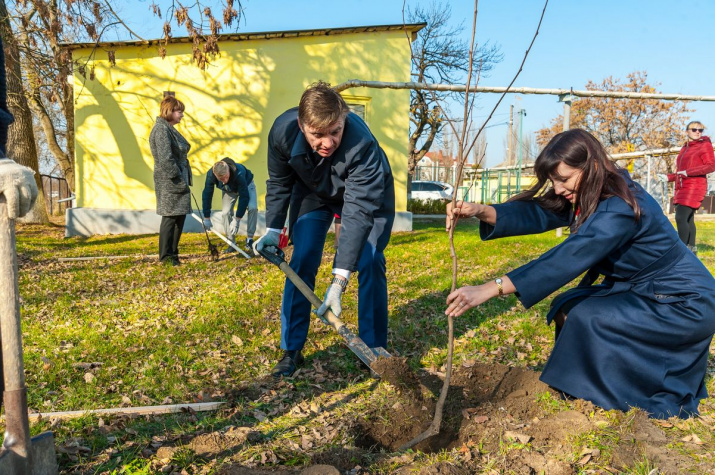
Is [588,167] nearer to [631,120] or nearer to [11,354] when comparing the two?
[11,354]

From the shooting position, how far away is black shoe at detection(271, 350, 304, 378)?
3568 millimetres

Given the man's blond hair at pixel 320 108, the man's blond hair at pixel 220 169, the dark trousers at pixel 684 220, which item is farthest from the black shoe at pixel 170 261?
the dark trousers at pixel 684 220

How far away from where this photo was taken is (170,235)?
721 cm

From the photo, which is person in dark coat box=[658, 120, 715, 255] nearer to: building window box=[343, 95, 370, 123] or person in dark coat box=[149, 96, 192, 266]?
building window box=[343, 95, 370, 123]

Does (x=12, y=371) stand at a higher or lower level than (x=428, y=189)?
higher

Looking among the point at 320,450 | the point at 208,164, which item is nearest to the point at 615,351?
the point at 320,450

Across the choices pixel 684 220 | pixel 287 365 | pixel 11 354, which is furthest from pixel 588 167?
pixel 684 220

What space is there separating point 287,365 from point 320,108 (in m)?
1.73

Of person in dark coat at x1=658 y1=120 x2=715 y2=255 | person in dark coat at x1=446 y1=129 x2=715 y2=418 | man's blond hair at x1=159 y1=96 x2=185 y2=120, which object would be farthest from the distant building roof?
person in dark coat at x1=446 y1=129 x2=715 y2=418

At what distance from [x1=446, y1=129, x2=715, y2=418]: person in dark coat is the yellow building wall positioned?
387 inches

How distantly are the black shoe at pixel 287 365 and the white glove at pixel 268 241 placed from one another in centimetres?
74

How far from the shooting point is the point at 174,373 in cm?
363

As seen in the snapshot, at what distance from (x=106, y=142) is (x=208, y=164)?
2.19 m

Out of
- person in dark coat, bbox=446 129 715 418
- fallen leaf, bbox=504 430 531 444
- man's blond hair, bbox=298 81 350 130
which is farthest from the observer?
man's blond hair, bbox=298 81 350 130
